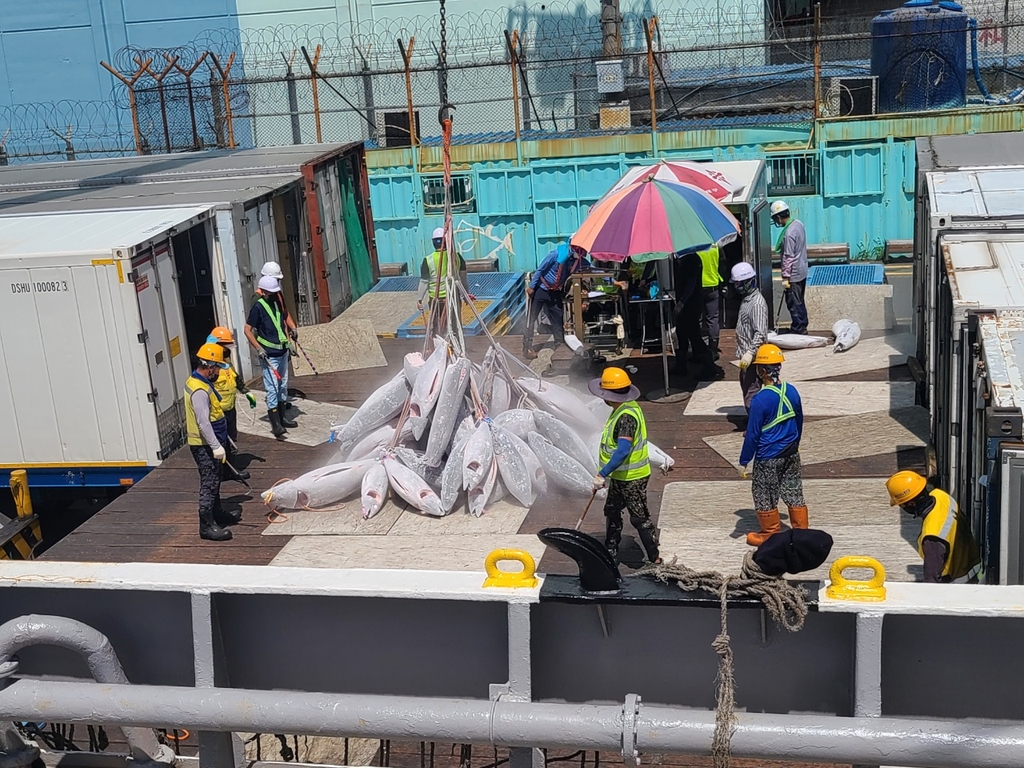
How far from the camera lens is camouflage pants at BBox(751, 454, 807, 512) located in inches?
303

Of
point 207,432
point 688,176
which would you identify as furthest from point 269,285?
point 688,176

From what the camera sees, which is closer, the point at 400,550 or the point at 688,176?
the point at 400,550

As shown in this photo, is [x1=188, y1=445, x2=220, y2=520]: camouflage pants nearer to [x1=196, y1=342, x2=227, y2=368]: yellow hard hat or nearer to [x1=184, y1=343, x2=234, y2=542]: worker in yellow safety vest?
[x1=184, y1=343, x2=234, y2=542]: worker in yellow safety vest

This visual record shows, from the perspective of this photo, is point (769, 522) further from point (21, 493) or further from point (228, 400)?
point (21, 493)

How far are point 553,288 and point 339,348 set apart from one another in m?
2.80

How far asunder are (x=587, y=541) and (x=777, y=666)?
85 cm

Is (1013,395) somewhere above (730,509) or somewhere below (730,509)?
above

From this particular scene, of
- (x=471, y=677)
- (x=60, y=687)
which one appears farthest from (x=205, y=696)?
(x=471, y=677)

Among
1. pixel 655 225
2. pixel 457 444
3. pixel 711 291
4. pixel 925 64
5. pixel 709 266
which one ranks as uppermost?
pixel 925 64

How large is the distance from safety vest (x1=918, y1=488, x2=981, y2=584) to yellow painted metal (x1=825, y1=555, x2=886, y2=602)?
7.67ft

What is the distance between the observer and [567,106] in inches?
1048

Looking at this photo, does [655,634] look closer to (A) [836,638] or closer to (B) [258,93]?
(A) [836,638]

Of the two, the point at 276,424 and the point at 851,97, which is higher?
the point at 851,97

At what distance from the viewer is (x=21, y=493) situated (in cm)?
1059
